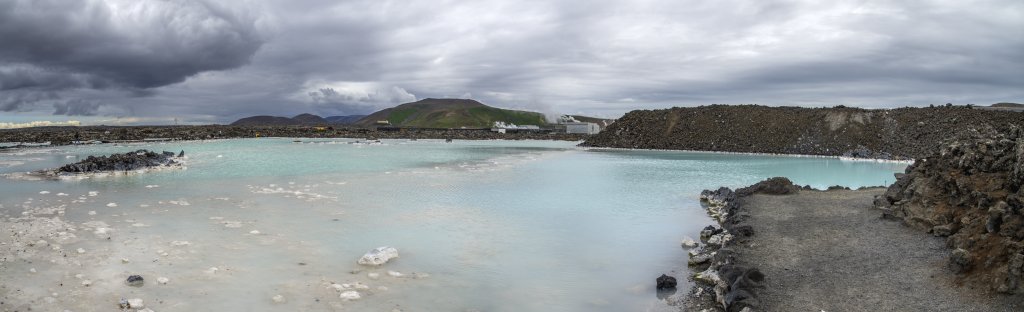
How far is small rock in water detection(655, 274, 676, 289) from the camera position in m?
9.48

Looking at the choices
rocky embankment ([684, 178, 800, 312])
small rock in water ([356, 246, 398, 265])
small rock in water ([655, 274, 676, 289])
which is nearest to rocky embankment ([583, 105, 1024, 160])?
rocky embankment ([684, 178, 800, 312])

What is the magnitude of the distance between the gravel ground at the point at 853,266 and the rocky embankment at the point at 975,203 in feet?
0.91

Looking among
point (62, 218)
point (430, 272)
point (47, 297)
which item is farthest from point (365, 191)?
point (47, 297)

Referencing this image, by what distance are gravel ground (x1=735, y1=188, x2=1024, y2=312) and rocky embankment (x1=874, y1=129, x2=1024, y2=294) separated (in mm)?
277

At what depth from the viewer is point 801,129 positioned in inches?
2415

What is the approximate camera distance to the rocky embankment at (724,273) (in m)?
8.12

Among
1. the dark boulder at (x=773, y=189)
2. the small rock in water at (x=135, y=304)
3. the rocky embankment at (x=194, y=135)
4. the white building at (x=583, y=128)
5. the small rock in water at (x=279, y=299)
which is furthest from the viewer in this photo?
the white building at (x=583, y=128)

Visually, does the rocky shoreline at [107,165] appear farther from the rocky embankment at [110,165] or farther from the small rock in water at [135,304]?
the small rock in water at [135,304]

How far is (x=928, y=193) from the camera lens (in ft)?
42.0

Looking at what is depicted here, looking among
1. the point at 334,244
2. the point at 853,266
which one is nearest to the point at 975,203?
the point at 853,266

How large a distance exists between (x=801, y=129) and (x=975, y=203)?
5536 centimetres

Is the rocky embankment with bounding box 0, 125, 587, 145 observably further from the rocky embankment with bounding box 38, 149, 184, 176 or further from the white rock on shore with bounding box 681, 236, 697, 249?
the white rock on shore with bounding box 681, 236, 697, 249

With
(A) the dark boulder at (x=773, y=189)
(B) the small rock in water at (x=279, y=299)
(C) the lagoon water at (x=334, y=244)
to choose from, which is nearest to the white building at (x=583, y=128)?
(C) the lagoon water at (x=334, y=244)

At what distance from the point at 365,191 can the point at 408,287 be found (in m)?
13.8
